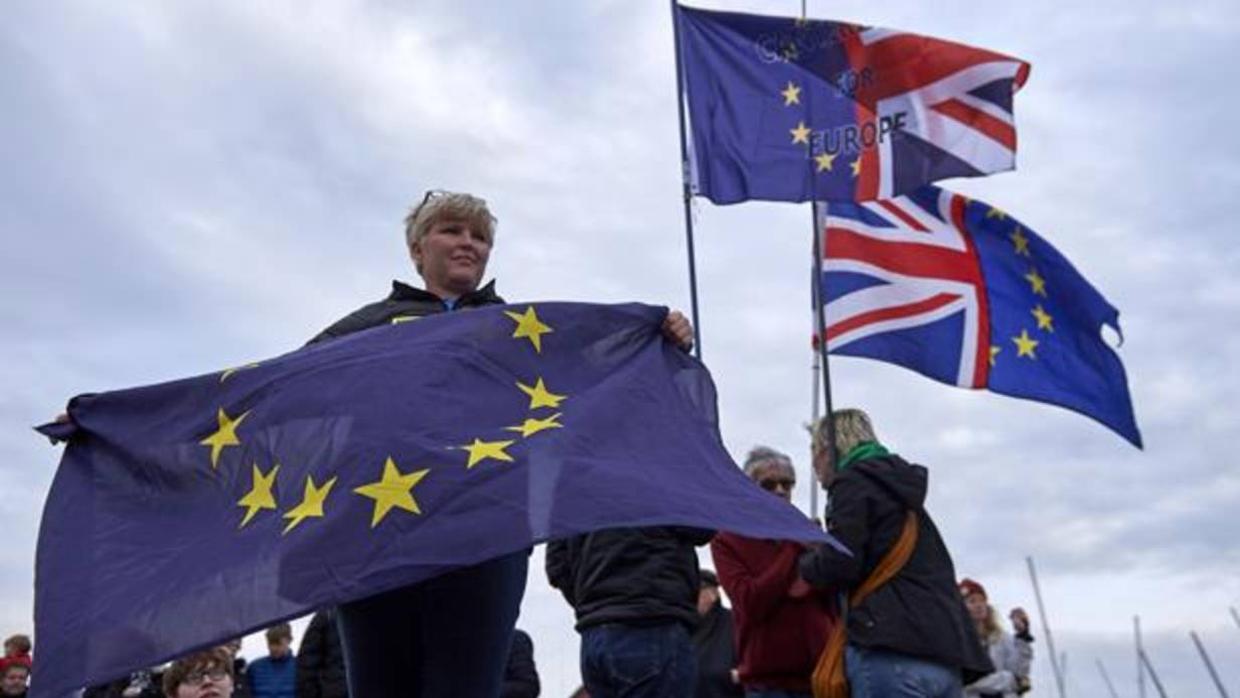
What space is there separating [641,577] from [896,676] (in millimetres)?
1047

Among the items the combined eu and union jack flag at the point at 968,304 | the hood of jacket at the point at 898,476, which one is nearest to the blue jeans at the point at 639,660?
the hood of jacket at the point at 898,476

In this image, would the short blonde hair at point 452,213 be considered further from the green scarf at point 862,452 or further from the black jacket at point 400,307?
the green scarf at point 862,452

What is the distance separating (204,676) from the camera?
19.5ft

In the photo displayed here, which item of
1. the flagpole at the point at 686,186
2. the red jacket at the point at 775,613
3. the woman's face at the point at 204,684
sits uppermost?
the flagpole at the point at 686,186

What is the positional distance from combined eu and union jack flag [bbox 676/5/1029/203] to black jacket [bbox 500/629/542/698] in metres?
2.63

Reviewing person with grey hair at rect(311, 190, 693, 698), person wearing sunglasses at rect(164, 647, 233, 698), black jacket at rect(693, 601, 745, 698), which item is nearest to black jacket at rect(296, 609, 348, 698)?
black jacket at rect(693, 601, 745, 698)

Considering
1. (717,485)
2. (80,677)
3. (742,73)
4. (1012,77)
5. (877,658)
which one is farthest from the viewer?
(1012,77)

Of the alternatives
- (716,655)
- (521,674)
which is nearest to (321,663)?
(521,674)

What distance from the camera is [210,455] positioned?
3.93 metres

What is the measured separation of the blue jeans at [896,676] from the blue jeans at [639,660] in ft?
2.17

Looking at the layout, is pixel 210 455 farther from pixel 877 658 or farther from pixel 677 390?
pixel 877 658

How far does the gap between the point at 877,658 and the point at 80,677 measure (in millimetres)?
3318

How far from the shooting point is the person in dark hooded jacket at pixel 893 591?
233 inches

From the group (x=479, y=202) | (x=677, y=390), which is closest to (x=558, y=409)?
(x=677, y=390)
